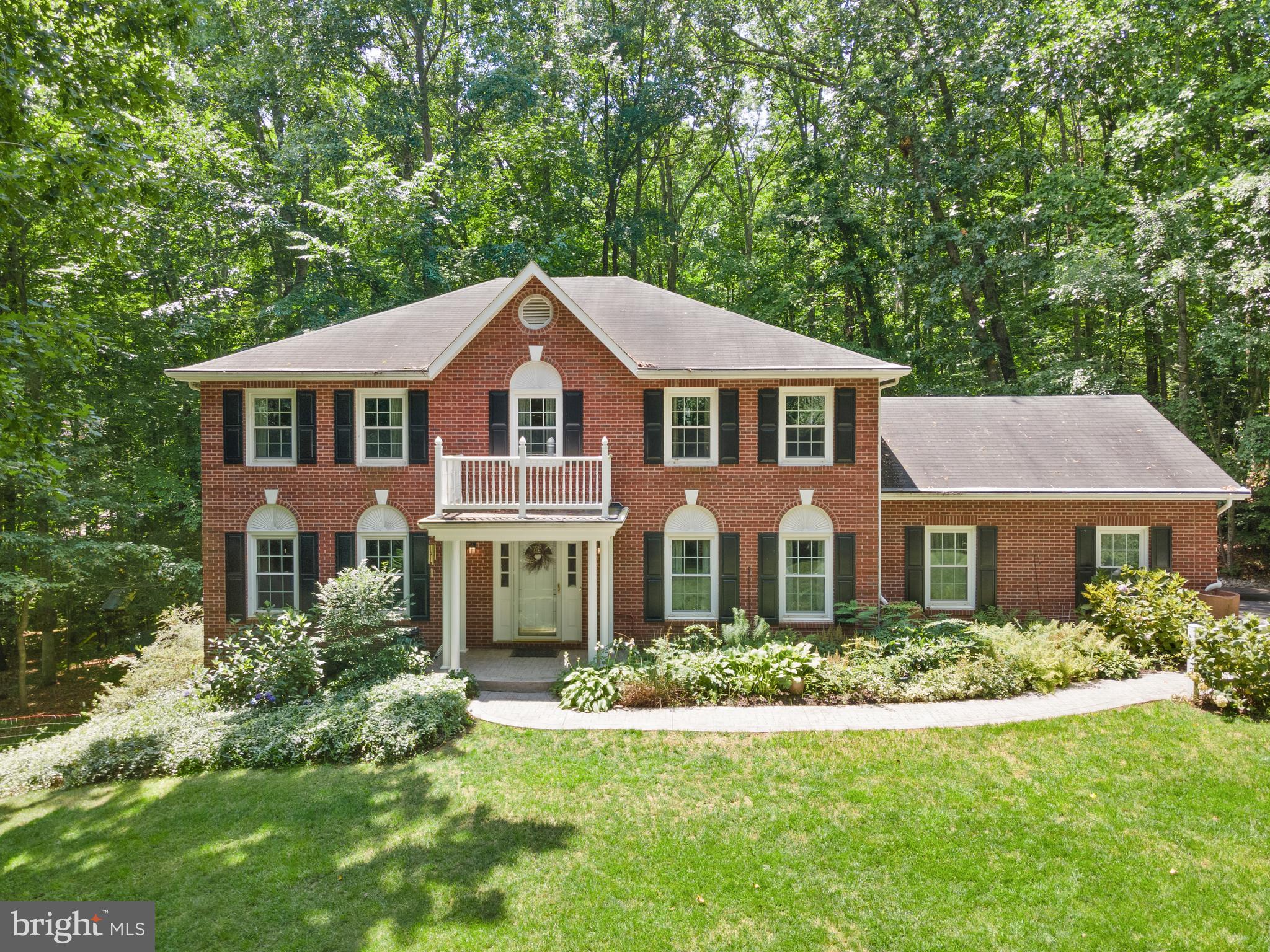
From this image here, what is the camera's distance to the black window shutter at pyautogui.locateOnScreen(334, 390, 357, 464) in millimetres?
12477

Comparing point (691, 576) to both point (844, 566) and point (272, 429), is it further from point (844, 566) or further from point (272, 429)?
point (272, 429)

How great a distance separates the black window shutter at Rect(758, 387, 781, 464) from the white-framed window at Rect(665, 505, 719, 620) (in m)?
1.66

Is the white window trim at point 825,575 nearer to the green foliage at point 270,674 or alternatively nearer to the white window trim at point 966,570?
the white window trim at point 966,570

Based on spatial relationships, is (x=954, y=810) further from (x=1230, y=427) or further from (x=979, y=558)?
(x=1230, y=427)

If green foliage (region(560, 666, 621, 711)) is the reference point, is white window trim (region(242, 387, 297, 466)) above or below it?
above

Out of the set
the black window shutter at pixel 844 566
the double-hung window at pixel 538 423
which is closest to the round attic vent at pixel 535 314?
the double-hung window at pixel 538 423

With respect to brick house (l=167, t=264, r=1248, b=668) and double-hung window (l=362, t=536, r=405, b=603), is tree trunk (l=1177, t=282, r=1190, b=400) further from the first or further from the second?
double-hung window (l=362, t=536, r=405, b=603)

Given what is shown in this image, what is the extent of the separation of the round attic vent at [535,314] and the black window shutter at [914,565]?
8.69 meters

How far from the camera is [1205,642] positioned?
9.13 m

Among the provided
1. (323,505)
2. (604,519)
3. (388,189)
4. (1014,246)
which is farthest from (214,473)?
(1014,246)

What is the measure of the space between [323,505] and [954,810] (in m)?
11.8

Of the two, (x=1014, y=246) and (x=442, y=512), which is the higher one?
(x=1014, y=246)

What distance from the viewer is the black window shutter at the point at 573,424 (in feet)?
41.1

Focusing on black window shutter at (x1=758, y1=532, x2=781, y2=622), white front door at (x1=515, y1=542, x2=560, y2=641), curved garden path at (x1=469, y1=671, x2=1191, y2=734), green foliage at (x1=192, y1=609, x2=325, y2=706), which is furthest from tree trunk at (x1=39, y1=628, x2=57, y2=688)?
black window shutter at (x1=758, y1=532, x2=781, y2=622)
